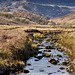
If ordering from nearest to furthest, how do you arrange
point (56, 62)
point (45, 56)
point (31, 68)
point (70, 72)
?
point (70, 72) → point (31, 68) → point (56, 62) → point (45, 56)

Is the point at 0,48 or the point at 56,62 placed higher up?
the point at 0,48

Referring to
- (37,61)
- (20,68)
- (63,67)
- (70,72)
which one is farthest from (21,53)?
(70,72)

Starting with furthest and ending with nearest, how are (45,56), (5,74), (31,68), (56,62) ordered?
(45,56), (56,62), (31,68), (5,74)

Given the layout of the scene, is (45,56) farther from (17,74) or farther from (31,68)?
(17,74)

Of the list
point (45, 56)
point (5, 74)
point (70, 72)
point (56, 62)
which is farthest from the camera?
point (45, 56)

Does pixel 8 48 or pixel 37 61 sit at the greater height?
Answer: pixel 8 48

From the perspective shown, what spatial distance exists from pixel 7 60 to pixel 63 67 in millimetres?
7718

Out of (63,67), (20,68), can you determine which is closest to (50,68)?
(63,67)

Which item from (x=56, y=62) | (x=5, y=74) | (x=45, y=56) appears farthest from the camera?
(x=45, y=56)

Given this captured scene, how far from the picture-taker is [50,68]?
944 inches

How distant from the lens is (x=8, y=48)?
24.8 metres

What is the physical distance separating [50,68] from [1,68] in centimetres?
704

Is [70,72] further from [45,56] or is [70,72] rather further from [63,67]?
[45,56]

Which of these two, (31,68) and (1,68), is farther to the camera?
(31,68)
